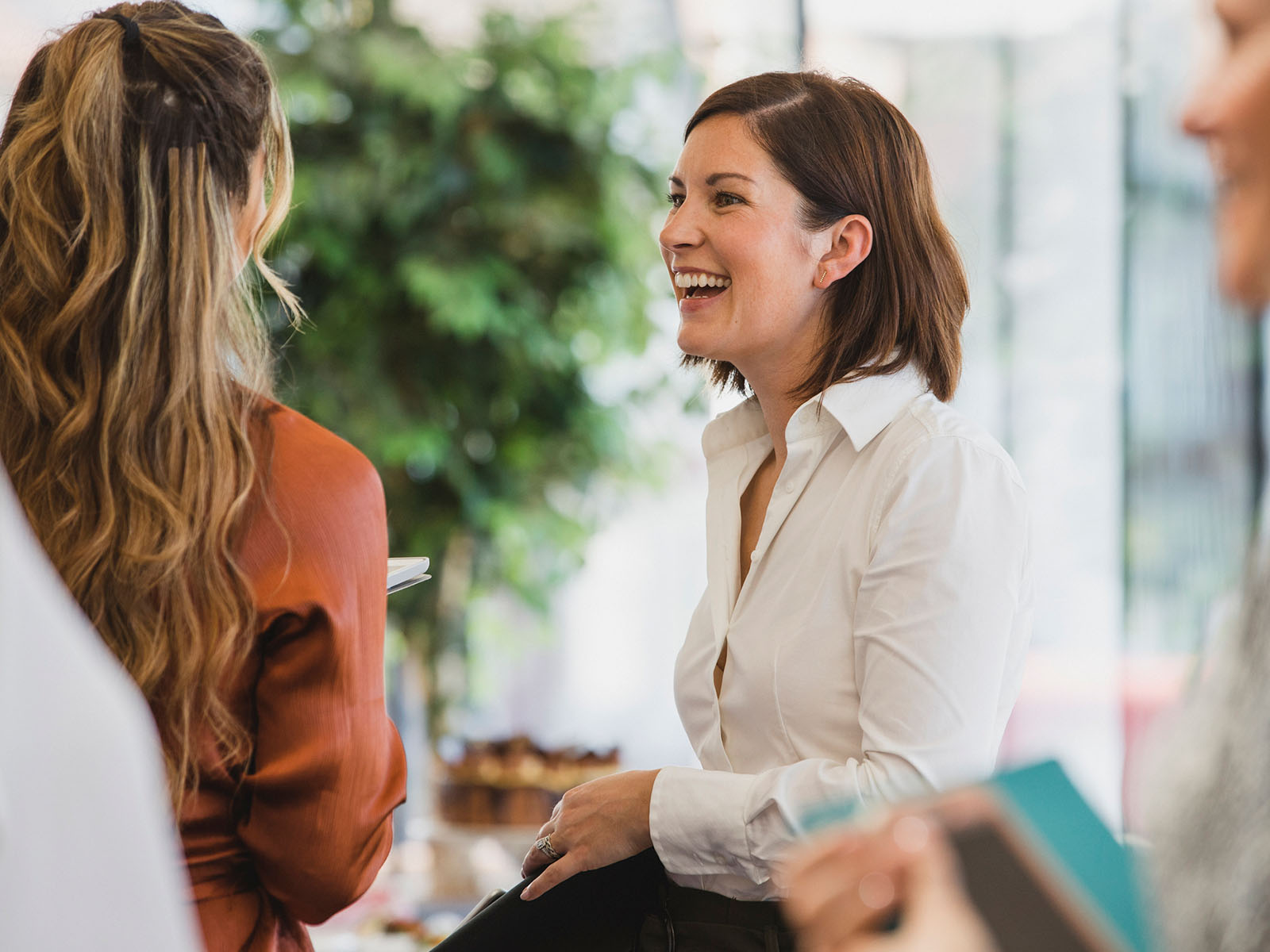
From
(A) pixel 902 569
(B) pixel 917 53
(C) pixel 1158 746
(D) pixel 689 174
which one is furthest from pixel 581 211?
(C) pixel 1158 746

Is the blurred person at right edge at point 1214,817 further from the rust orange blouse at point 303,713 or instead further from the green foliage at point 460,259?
the green foliage at point 460,259

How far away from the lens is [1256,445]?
2568 millimetres

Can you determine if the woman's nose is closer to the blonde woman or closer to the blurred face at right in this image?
the blonde woman

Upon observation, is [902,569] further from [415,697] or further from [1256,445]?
[415,697]

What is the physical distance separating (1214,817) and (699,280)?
1102 millimetres

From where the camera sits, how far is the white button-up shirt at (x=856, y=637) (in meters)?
1.08

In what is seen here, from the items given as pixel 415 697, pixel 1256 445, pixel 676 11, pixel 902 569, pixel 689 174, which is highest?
pixel 676 11

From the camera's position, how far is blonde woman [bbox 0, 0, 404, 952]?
3.12 ft

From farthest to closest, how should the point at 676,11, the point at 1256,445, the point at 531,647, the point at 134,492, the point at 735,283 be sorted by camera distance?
the point at 676,11, the point at 531,647, the point at 1256,445, the point at 735,283, the point at 134,492

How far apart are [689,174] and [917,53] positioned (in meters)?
2.64

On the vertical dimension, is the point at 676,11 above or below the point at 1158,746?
above

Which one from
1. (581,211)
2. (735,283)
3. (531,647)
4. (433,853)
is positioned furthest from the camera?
(531,647)

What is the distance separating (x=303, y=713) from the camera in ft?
3.25

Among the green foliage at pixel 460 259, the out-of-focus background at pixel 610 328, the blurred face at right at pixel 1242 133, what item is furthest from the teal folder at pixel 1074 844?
the green foliage at pixel 460 259
